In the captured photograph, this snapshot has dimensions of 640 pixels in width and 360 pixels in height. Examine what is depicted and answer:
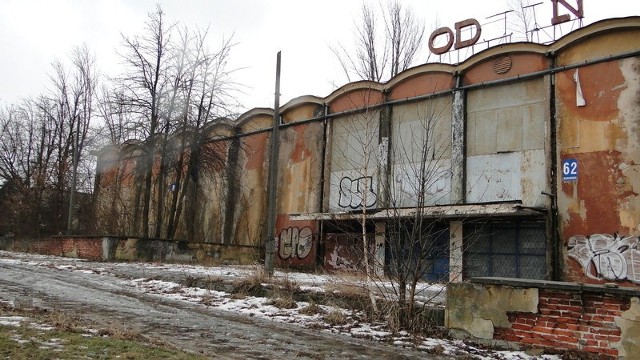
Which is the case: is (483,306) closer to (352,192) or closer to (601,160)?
(601,160)

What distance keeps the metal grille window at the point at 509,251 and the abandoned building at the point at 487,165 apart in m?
0.04

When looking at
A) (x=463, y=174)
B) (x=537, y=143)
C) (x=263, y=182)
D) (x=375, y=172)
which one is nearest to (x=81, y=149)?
(x=263, y=182)

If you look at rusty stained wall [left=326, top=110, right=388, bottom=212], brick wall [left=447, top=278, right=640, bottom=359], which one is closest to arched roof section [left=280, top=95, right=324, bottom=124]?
rusty stained wall [left=326, top=110, right=388, bottom=212]

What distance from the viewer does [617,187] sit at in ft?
52.9

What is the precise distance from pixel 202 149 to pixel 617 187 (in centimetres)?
1859

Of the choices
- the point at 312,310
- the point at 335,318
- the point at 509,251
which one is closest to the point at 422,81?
the point at 509,251

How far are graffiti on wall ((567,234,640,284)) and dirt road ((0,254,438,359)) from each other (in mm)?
10906

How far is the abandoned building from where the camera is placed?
635 inches

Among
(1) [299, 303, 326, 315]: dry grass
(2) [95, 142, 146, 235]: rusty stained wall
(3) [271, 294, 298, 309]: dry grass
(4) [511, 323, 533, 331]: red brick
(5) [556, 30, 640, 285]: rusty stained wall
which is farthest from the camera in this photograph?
(2) [95, 142, 146, 235]: rusty stained wall

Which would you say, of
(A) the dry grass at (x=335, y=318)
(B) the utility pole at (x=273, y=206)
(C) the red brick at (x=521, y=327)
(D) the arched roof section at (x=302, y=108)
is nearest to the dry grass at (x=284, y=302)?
(A) the dry grass at (x=335, y=318)

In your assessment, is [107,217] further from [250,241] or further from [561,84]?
[561,84]

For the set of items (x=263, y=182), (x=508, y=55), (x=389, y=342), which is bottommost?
(x=389, y=342)

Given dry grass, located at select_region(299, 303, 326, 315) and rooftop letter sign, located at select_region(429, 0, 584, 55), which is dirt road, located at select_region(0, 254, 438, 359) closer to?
dry grass, located at select_region(299, 303, 326, 315)

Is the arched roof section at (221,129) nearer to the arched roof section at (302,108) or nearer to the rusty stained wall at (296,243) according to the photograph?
the arched roof section at (302,108)
